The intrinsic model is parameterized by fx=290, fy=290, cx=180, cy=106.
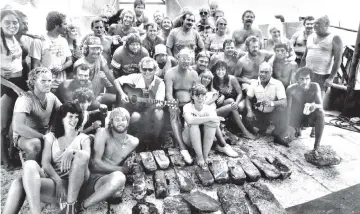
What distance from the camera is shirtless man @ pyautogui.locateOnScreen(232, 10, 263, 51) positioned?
579cm

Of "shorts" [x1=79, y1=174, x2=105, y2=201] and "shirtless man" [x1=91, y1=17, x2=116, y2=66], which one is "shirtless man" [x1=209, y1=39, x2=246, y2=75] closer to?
"shirtless man" [x1=91, y1=17, x2=116, y2=66]

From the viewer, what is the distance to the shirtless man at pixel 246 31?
5.79 m

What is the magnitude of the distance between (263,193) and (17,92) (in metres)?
3.16

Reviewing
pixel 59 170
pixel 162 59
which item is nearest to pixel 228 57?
pixel 162 59

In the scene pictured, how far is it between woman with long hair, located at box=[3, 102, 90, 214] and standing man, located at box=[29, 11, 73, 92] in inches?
53.7

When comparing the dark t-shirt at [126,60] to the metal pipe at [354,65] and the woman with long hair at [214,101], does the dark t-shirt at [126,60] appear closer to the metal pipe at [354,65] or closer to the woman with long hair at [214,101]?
the woman with long hair at [214,101]

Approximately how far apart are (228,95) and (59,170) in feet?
10.1

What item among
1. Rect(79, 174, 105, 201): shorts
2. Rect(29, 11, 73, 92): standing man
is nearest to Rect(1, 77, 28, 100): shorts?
Rect(29, 11, 73, 92): standing man

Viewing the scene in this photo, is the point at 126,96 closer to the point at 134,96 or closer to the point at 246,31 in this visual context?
the point at 134,96

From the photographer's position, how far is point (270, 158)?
13.8ft

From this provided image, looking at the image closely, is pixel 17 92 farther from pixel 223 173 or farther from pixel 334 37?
pixel 334 37

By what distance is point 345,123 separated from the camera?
5645 millimetres

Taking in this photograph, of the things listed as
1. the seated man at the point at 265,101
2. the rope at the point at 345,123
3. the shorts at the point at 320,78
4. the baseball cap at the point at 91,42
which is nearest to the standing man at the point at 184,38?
the seated man at the point at 265,101

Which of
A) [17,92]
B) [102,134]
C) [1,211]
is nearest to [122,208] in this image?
[102,134]
